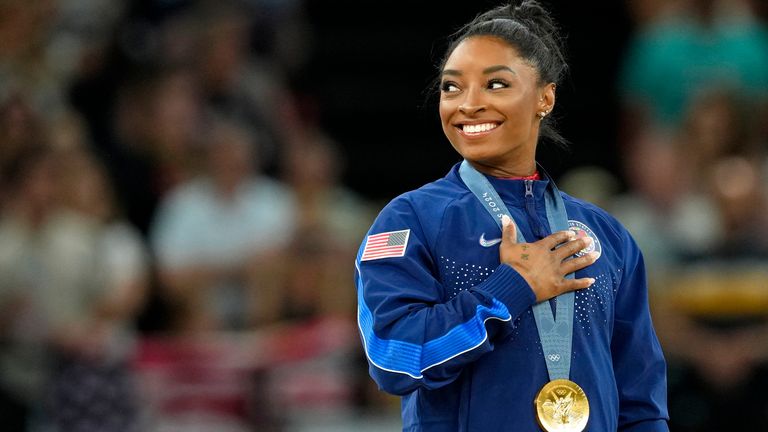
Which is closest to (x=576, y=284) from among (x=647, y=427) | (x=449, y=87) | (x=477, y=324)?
(x=477, y=324)

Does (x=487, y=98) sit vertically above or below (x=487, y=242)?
above

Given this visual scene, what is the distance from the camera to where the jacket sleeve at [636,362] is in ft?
10.5

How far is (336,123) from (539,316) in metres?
6.20

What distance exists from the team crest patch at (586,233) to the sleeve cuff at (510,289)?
26 centimetres

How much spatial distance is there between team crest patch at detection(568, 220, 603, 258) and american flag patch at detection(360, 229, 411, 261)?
0.42 metres

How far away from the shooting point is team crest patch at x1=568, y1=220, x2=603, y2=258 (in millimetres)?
3164

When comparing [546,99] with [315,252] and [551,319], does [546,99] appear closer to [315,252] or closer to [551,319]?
[551,319]

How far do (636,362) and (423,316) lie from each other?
24.6 inches

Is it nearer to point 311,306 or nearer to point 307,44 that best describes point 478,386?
point 311,306

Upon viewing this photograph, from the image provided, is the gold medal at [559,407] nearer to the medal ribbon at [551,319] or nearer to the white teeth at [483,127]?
the medal ribbon at [551,319]

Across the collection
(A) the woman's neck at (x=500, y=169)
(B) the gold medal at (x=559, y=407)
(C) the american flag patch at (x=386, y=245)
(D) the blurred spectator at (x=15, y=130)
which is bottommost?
(B) the gold medal at (x=559, y=407)

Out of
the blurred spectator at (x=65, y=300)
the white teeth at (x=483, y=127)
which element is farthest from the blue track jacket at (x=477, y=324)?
the blurred spectator at (x=65, y=300)

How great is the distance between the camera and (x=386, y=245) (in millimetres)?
3037

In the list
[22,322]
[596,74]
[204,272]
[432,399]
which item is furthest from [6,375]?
[596,74]
